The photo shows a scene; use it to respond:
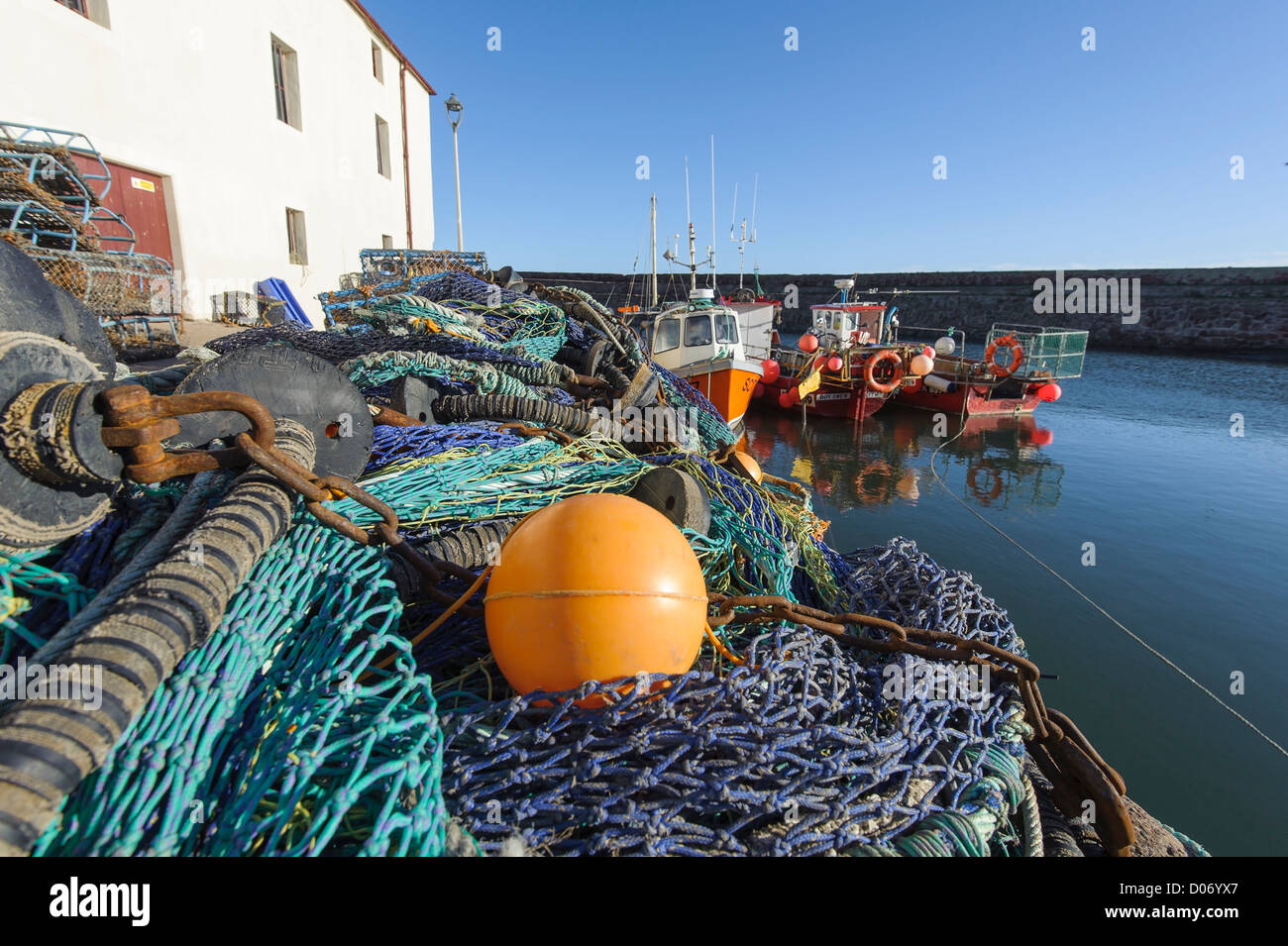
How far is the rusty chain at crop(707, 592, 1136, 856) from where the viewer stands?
8.41ft

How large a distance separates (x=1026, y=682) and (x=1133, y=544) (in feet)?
27.2

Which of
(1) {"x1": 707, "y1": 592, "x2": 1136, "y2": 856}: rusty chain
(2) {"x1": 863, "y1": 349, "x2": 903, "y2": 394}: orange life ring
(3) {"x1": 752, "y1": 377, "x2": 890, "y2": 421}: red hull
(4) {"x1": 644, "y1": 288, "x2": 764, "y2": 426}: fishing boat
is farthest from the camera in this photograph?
(3) {"x1": 752, "y1": 377, "x2": 890, "y2": 421}: red hull

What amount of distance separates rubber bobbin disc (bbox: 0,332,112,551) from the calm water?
671 centimetres

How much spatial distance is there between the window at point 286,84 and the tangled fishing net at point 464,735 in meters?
17.4

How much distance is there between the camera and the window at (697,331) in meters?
14.2

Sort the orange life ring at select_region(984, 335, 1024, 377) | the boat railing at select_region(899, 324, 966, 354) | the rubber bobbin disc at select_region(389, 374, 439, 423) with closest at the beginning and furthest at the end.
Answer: the rubber bobbin disc at select_region(389, 374, 439, 423)
the orange life ring at select_region(984, 335, 1024, 377)
the boat railing at select_region(899, 324, 966, 354)

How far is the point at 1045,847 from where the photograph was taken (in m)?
2.55

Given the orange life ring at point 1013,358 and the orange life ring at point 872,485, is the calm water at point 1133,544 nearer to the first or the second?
the orange life ring at point 872,485

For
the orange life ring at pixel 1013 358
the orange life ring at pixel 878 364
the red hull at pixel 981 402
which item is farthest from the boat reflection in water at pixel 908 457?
the orange life ring at pixel 1013 358

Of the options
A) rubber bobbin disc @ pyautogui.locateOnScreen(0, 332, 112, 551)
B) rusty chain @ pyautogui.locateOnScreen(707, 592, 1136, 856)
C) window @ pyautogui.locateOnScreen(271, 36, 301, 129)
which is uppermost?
window @ pyautogui.locateOnScreen(271, 36, 301, 129)

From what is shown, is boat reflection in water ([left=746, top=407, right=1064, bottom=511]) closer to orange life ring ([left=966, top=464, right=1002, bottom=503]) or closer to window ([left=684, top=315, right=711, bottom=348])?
orange life ring ([left=966, top=464, right=1002, bottom=503])

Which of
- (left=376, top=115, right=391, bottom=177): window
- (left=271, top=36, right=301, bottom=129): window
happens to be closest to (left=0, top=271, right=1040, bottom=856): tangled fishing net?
(left=271, top=36, right=301, bottom=129): window
